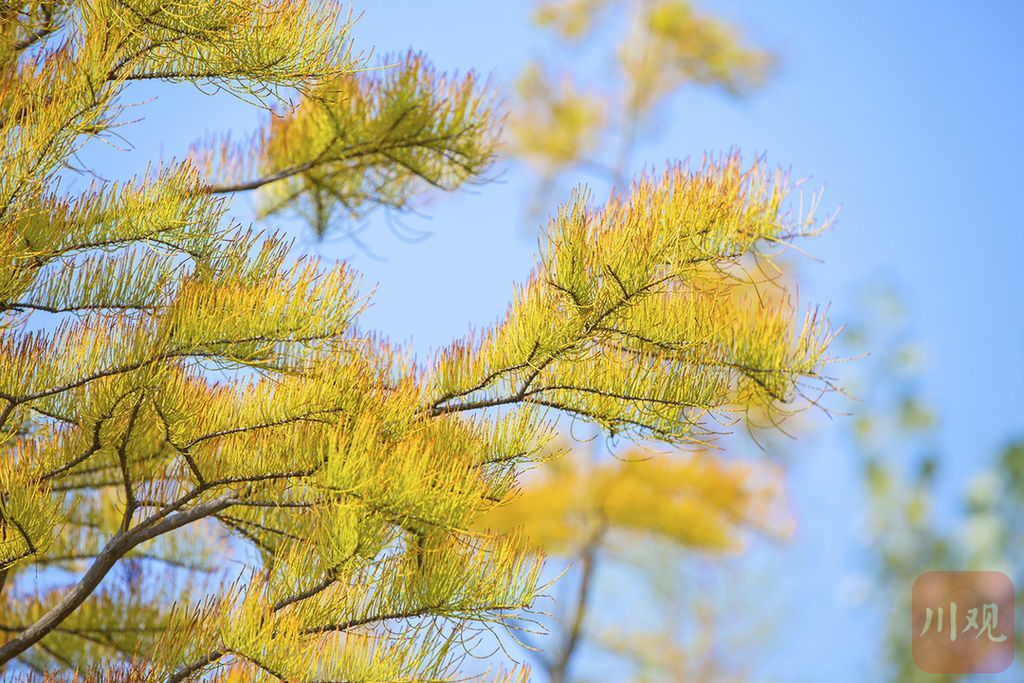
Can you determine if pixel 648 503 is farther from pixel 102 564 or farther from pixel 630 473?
pixel 102 564

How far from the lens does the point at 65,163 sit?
1.92 metres

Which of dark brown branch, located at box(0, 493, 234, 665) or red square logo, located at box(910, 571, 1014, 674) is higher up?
red square logo, located at box(910, 571, 1014, 674)

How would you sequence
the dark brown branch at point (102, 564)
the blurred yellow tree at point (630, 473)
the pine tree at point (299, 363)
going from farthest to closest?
the blurred yellow tree at point (630, 473) → the dark brown branch at point (102, 564) → the pine tree at point (299, 363)

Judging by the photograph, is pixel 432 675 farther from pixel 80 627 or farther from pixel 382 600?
pixel 80 627

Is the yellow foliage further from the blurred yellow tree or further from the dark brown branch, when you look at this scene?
the dark brown branch

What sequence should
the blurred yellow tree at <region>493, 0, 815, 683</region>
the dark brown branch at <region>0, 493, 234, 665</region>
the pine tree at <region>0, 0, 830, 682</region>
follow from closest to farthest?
the pine tree at <region>0, 0, 830, 682</region> → the dark brown branch at <region>0, 493, 234, 665</region> → the blurred yellow tree at <region>493, 0, 815, 683</region>

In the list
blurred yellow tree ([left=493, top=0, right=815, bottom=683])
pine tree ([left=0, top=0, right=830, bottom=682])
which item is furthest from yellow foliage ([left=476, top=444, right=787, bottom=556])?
pine tree ([left=0, top=0, right=830, bottom=682])

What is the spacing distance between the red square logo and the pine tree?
349 cm

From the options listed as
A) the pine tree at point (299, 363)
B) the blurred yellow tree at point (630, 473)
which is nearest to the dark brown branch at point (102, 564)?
the pine tree at point (299, 363)

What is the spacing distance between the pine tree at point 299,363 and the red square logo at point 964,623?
11.4 ft

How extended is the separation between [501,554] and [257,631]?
422 mm

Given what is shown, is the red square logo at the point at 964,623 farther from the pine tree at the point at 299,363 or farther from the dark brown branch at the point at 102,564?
the dark brown branch at the point at 102,564

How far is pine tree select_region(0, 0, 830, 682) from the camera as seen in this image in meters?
1.79

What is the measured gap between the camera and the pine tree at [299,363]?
179 cm
